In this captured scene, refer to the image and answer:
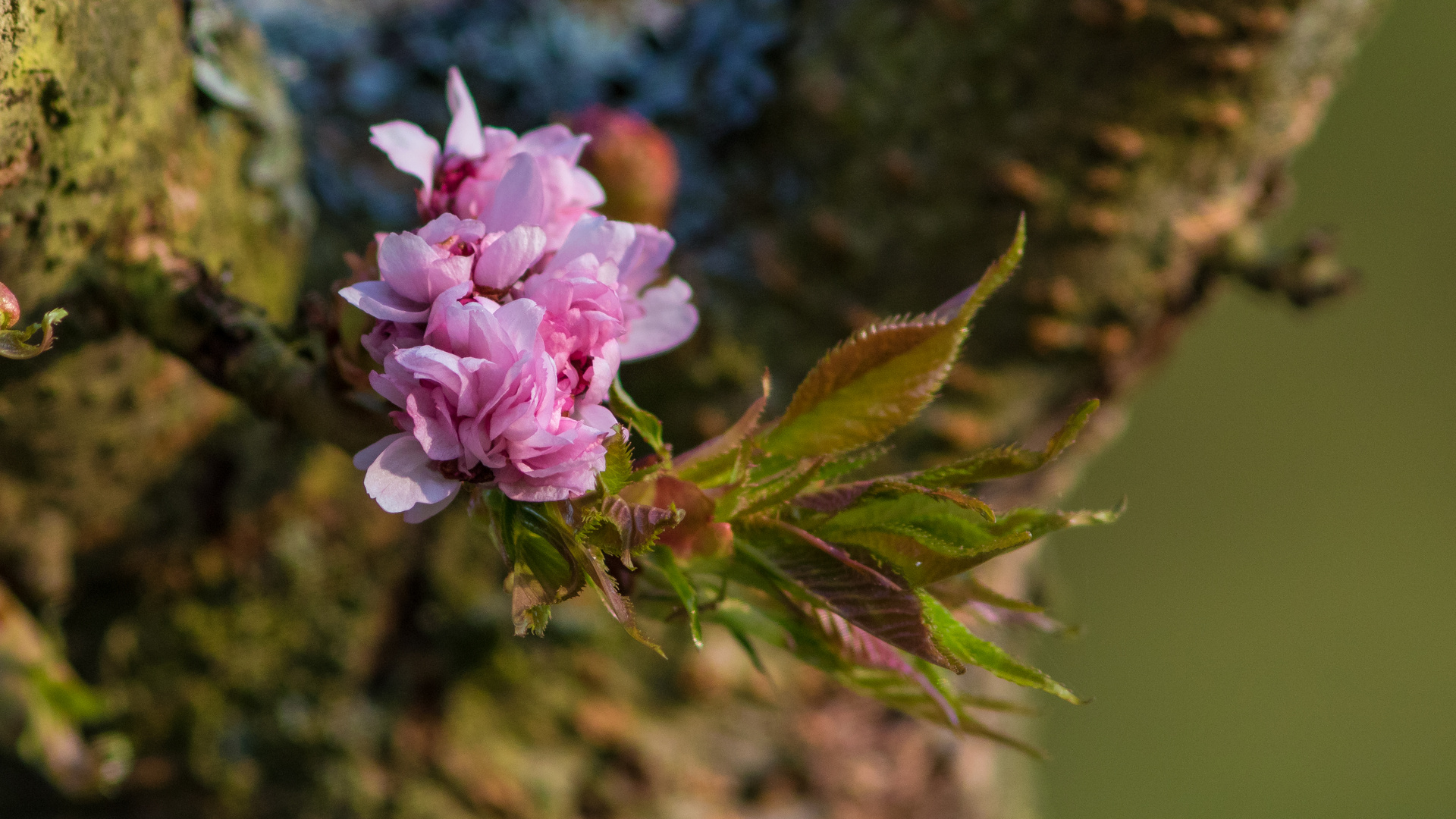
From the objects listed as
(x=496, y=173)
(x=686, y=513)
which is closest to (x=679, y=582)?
(x=686, y=513)

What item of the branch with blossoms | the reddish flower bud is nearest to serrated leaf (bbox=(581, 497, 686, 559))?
the branch with blossoms

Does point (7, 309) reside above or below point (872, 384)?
below

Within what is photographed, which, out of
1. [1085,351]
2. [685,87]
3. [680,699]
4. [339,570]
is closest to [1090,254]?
[1085,351]

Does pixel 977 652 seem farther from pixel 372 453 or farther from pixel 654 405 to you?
pixel 654 405

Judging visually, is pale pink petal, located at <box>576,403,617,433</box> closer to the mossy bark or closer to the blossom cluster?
the blossom cluster

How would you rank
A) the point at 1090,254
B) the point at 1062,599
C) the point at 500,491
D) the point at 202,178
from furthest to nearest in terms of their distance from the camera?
the point at 1062,599, the point at 1090,254, the point at 202,178, the point at 500,491

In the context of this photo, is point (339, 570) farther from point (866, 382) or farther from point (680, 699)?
point (866, 382)

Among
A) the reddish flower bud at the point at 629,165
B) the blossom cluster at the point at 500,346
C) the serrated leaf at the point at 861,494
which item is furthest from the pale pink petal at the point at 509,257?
the reddish flower bud at the point at 629,165
